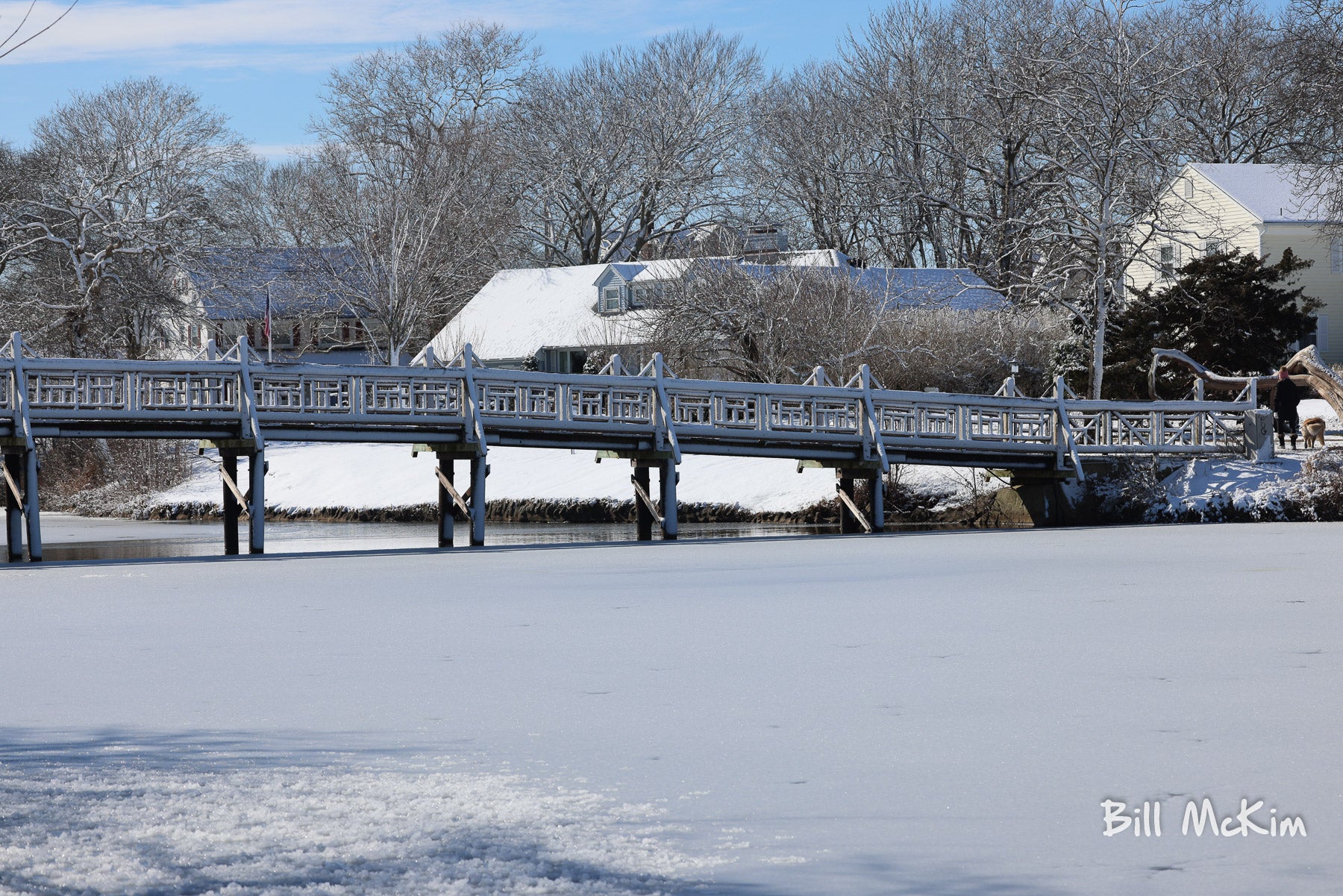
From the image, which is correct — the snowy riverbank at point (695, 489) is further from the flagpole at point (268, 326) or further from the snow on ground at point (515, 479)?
the flagpole at point (268, 326)

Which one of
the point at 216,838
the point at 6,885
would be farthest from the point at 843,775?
the point at 6,885

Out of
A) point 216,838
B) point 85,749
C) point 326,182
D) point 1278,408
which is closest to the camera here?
point 216,838

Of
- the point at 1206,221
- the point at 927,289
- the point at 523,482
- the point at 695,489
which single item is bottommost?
the point at 695,489

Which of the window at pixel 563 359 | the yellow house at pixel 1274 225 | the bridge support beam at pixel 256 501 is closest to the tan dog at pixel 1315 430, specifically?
the yellow house at pixel 1274 225

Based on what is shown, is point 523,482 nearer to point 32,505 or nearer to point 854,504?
point 854,504

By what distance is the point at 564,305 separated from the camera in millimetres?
59875

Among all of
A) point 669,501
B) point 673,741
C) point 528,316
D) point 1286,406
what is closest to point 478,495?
point 669,501

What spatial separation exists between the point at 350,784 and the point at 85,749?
1479 mm

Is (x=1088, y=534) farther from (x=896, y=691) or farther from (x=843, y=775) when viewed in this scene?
(x=843, y=775)

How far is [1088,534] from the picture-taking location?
2359cm

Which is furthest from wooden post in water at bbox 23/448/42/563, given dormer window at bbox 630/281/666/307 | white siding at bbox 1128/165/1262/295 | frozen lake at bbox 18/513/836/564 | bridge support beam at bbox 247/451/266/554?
white siding at bbox 1128/165/1262/295

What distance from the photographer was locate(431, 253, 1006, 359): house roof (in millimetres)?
49312

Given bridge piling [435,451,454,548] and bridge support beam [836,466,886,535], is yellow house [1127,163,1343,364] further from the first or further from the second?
bridge piling [435,451,454,548]

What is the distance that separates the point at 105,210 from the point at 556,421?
103ft
